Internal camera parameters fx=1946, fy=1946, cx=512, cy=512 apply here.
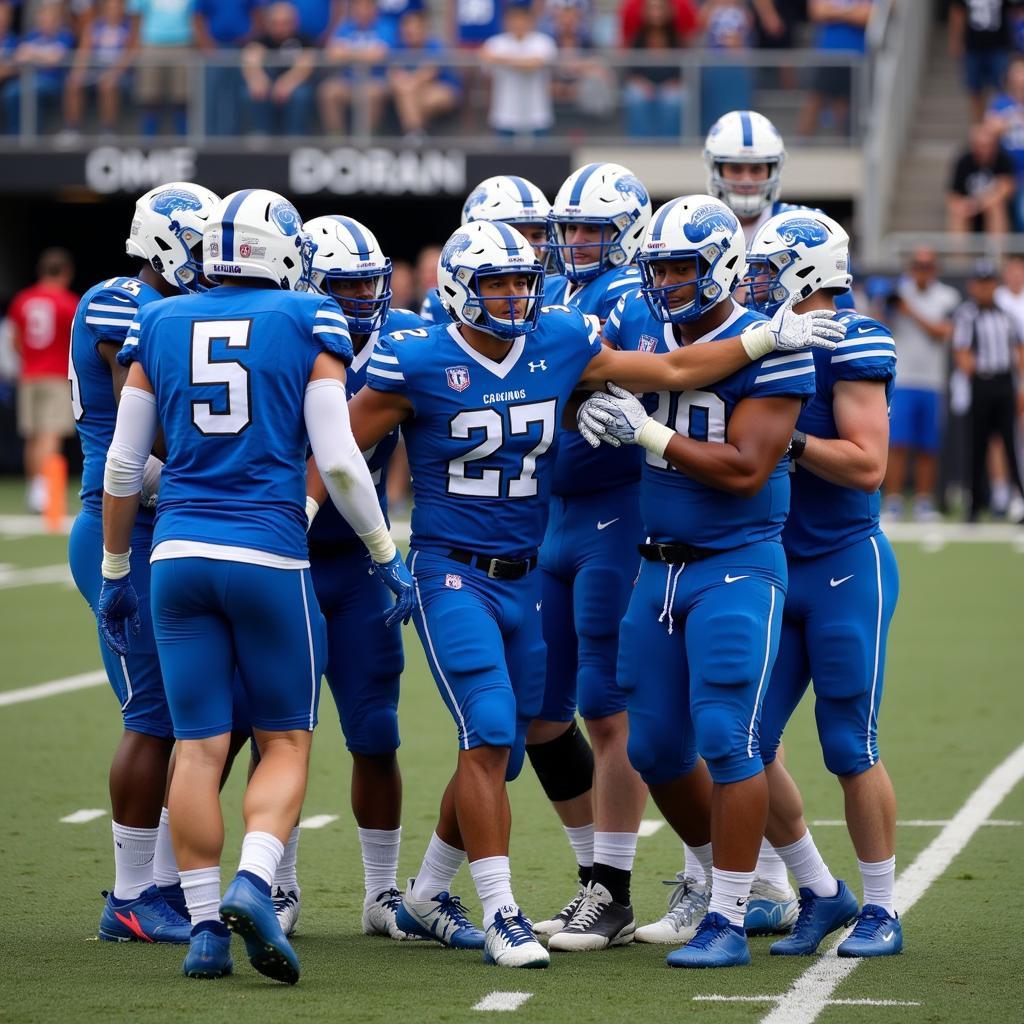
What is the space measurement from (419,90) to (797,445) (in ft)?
50.3

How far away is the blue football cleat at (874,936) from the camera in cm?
517

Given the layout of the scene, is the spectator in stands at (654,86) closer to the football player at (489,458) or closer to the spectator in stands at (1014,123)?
the spectator in stands at (1014,123)

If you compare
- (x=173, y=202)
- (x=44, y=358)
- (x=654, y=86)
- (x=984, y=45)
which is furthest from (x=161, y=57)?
(x=173, y=202)

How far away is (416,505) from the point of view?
536 cm

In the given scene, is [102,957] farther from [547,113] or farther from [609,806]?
[547,113]

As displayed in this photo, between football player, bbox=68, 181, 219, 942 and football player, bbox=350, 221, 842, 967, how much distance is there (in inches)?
28.0

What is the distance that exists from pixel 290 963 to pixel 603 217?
2.49 meters

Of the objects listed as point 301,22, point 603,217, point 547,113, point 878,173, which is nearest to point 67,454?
point 301,22

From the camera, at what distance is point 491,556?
5.23 meters

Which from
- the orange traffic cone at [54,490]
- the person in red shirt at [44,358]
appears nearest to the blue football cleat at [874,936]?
the orange traffic cone at [54,490]

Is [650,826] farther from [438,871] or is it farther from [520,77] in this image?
[520,77]

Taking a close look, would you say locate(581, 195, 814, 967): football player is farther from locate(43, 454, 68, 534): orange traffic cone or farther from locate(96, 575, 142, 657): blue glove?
locate(43, 454, 68, 534): orange traffic cone

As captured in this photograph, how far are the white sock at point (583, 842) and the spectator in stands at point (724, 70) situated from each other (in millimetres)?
13776

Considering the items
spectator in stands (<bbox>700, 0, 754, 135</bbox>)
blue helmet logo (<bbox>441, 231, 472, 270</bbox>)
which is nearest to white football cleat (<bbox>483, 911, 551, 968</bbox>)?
blue helmet logo (<bbox>441, 231, 472, 270</bbox>)
